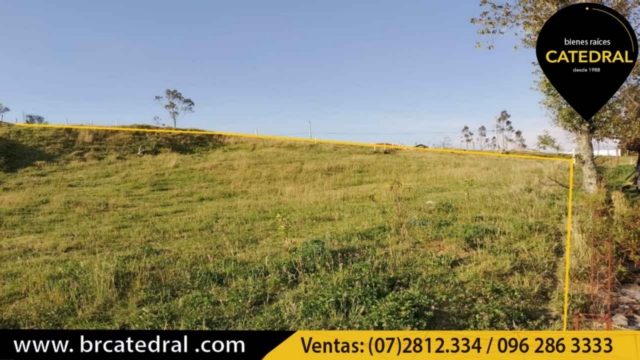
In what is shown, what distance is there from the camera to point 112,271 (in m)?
6.04

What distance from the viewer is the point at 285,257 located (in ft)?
22.0

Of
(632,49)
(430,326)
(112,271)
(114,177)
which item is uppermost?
(632,49)

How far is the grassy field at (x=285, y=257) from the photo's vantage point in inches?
187

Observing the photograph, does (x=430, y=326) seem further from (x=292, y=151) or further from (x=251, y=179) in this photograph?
(x=292, y=151)

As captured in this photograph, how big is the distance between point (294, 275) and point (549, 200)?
25.8 feet

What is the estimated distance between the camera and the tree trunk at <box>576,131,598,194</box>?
8.65 m

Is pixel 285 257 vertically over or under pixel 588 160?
under

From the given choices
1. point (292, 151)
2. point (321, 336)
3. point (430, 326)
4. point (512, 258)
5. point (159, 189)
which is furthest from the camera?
point (292, 151)

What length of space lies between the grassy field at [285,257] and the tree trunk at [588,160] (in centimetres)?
91

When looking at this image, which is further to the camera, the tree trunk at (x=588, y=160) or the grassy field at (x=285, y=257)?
the tree trunk at (x=588, y=160)

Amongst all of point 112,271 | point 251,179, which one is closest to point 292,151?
point 251,179

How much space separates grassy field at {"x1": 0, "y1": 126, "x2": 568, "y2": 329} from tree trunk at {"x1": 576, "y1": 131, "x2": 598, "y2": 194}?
91cm

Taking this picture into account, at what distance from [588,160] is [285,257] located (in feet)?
22.8

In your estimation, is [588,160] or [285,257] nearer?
[285,257]
